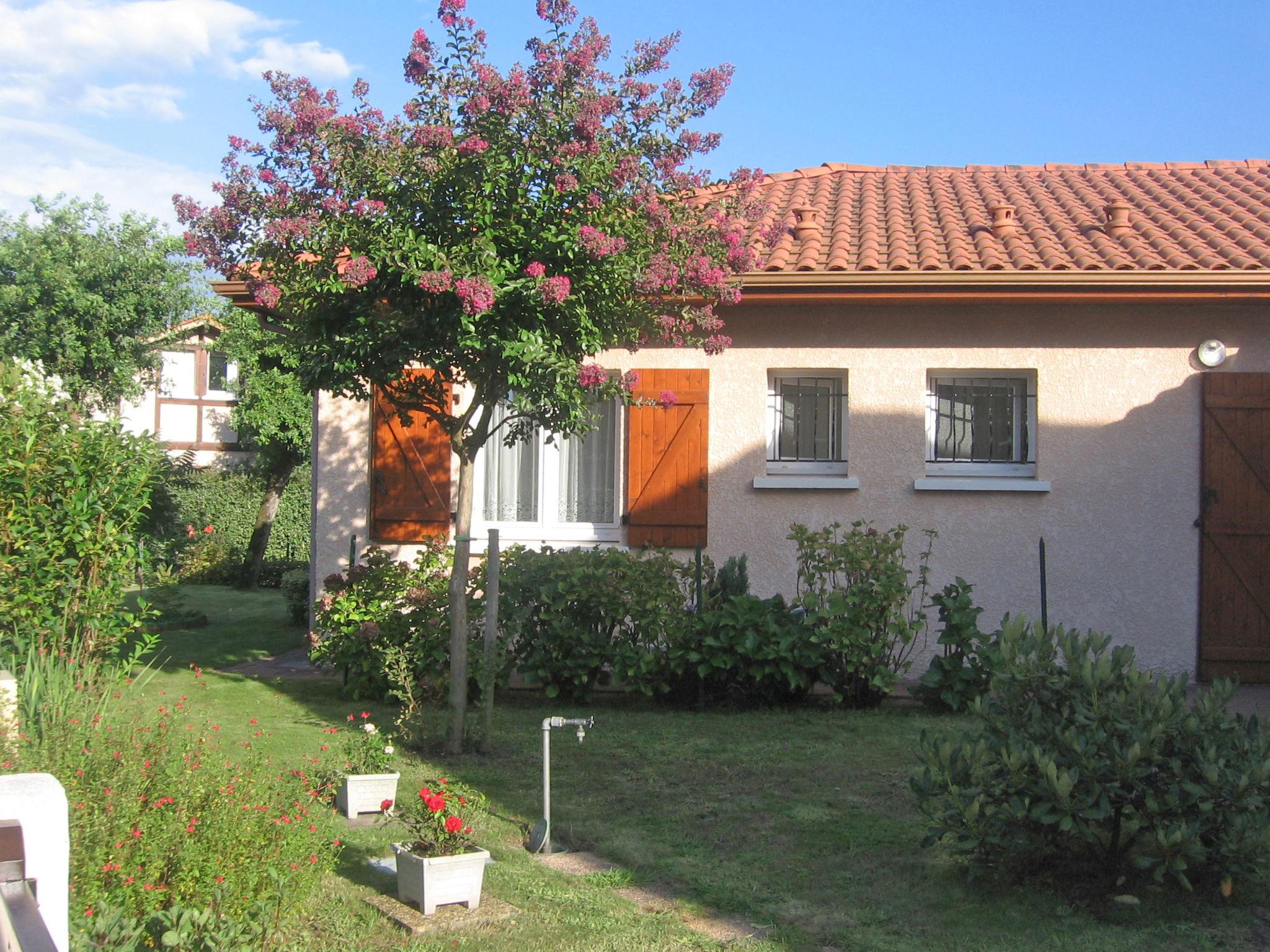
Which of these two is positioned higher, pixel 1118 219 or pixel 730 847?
pixel 1118 219

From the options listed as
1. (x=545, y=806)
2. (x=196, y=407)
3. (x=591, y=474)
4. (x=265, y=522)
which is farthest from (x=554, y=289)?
(x=196, y=407)

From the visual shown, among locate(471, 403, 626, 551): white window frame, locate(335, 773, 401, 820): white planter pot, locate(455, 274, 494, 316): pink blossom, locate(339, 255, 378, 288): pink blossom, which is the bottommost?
locate(335, 773, 401, 820): white planter pot

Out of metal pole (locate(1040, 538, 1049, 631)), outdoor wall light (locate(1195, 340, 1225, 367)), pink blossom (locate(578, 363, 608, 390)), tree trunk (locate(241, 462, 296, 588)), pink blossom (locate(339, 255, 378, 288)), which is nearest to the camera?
pink blossom (locate(339, 255, 378, 288))

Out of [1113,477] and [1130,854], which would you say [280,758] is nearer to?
[1130,854]

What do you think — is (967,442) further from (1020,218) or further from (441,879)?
(441,879)

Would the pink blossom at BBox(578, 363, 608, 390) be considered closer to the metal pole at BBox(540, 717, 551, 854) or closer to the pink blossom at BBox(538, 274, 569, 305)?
the pink blossom at BBox(538, 274, 569, 305)

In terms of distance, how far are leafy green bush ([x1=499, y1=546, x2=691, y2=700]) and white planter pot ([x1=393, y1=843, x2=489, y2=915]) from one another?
3.59m

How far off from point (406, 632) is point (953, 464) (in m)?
4.43

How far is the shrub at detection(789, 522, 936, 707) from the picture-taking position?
7516 millimetres

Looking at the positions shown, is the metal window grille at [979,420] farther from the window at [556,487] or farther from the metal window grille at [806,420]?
the window at [556,487]

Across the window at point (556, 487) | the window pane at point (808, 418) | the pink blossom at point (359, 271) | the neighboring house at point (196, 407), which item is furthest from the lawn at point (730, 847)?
the neighboring house at point (196, 407)

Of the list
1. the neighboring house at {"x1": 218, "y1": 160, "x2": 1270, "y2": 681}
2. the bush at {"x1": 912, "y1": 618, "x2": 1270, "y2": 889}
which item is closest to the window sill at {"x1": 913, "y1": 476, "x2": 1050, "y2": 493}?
the neighboring house at {"x1": 218, "y1": 160, "x2": 1270, "y2": 681}

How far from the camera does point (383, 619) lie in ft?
26.1

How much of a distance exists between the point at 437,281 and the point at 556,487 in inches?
164
